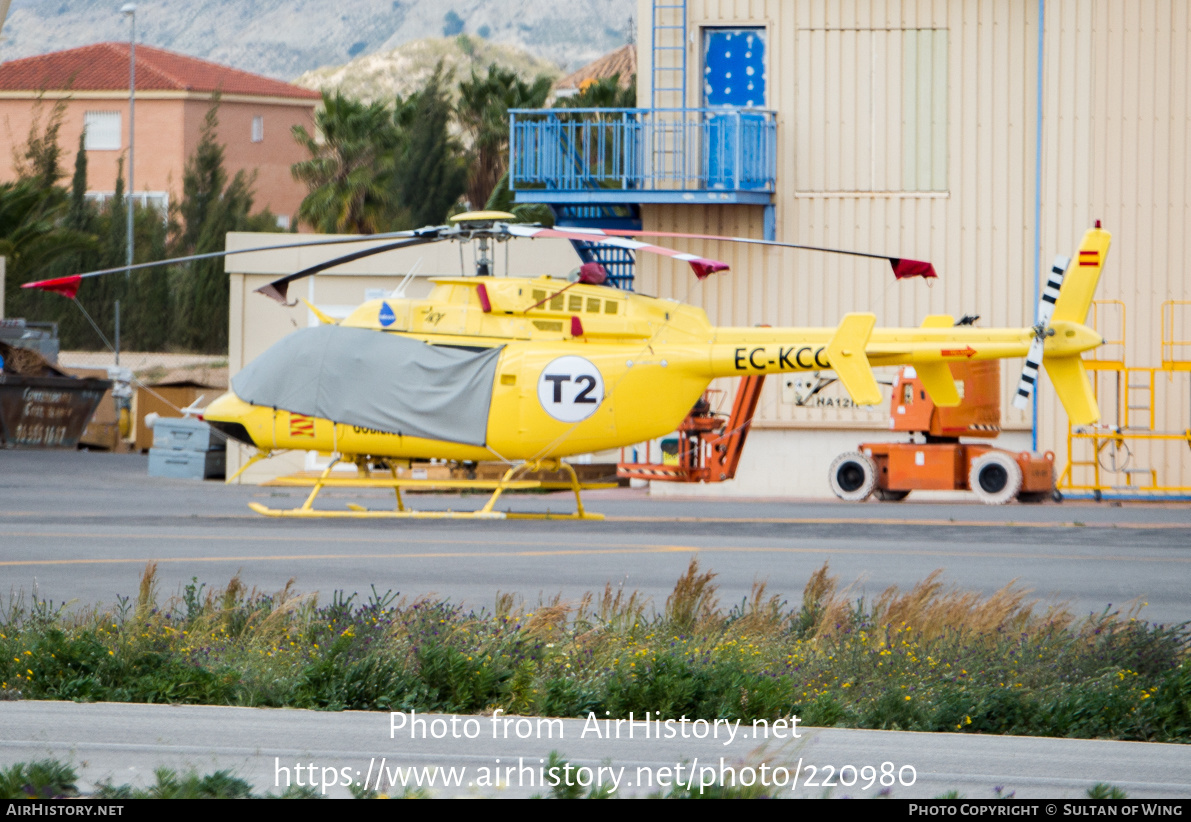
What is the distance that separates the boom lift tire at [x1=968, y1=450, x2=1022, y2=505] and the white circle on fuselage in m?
8.76

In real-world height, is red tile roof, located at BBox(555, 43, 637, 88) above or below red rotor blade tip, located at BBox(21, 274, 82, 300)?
above

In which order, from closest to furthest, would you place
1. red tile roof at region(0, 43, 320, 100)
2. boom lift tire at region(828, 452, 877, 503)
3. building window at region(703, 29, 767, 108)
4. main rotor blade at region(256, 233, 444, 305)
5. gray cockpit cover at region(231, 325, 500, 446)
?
main rotor blade at region(256, 233, 444, 305) < gray cockpit cover at region(231, 325, 500, 446) < boom lift tire at region(828, 452, 877, 503) < building window at region(703, 29, 767, 108) < red tile roof at region(0, 43, 320, 100)

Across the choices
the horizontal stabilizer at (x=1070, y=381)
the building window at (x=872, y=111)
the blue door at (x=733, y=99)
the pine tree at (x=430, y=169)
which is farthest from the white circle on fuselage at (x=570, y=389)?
the pine tree at (x=430, y=169)

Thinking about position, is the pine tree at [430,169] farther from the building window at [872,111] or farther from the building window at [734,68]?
the building window at [872,111]

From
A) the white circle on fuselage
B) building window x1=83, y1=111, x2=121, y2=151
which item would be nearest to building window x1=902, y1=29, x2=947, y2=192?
the white circle on fuselage

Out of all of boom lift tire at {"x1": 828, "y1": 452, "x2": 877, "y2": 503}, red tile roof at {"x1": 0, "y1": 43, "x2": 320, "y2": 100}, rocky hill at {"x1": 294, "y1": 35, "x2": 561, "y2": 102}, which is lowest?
boom lift tire at {"x1": 828, "y1": 452, "x2": 877, "y2": 503}

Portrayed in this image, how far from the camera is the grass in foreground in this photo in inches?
294

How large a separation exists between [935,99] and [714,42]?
14.5ft

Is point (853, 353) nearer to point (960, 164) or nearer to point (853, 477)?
point (853, 477)

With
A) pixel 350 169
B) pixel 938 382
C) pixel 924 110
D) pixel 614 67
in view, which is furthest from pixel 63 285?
pixel 614 67

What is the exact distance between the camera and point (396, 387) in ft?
61.5

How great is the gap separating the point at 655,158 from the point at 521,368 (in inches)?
383

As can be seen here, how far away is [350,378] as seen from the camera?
18.8m

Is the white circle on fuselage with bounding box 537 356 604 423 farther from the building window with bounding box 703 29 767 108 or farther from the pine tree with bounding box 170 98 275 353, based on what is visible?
the pine tree with bounding box 170 98 275 353
